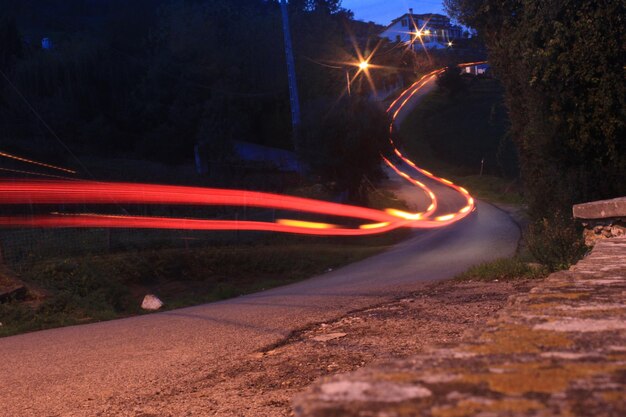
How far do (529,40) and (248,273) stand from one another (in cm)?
1063

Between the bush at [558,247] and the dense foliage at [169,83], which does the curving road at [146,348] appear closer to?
the bush at [558,247]

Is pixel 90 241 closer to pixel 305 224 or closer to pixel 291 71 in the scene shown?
pixel 305 224

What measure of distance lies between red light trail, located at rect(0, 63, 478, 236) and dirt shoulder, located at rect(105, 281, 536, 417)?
14.5 metres

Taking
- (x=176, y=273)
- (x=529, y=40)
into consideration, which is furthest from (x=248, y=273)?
(x=529, y=40)


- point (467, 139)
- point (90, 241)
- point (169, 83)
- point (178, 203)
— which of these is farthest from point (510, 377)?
point (467, 139)

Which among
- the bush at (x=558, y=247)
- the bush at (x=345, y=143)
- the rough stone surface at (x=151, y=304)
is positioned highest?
the bush at (x=345, y=143)

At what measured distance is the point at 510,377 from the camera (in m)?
2.40

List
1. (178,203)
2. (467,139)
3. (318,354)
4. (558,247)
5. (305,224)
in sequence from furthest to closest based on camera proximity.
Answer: (467,139), (305,224), (178,203), (558,247), (318,354)

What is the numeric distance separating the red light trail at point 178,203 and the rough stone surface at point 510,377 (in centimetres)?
2039

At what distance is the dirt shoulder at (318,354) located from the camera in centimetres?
611

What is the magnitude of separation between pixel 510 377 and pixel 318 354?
518cm

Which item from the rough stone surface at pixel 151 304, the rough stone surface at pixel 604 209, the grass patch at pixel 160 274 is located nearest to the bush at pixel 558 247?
the rough stone surface at pixel 604 209

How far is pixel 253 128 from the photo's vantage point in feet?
164

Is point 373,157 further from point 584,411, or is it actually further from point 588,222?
point 584,411
